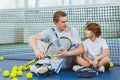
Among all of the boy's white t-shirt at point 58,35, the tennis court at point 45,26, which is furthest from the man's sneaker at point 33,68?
the boy's white t-shirt at point 58,35

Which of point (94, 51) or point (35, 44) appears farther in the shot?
point (94, 51)

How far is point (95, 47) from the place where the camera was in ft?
11.1

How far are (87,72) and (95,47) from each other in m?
0.42

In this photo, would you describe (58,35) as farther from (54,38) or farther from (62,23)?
(62,23)

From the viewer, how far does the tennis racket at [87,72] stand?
3.05 meters

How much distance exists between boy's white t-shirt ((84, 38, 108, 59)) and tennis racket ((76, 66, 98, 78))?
203 mm

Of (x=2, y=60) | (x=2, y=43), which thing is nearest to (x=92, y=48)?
(x=2, y=60)

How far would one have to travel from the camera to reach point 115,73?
3225 mm

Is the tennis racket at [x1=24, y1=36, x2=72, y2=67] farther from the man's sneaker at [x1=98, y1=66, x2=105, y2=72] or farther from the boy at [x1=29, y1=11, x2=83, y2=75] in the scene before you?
the man's sneaker at [x1=98, y1=66, x2=105, y2=72]

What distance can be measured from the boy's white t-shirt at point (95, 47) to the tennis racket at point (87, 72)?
0.20m

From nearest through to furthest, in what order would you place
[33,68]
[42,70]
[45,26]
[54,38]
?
[42,70] → [33,68] → [54,38] → [45,26]

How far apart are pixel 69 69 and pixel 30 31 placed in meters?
3.28

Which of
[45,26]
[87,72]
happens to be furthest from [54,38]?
[45,26]

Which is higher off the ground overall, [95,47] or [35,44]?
[35,44]
